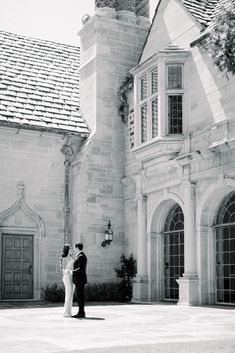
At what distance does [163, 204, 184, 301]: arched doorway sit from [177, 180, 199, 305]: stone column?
125 centimetres

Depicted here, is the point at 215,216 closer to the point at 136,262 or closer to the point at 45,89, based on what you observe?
the point at 136,262

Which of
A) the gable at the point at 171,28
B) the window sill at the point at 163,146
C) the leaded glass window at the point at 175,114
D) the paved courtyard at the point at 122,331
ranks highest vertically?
the gable at the point at 171,28

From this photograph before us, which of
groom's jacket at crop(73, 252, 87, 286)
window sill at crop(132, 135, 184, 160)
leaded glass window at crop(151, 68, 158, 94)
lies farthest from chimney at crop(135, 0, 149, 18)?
groom's jacket at crop(73, 252, 87, 286)

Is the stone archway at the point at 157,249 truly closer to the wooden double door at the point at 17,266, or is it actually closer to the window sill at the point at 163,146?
the window sill at the point at 163,146

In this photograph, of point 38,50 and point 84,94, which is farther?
point 38,50

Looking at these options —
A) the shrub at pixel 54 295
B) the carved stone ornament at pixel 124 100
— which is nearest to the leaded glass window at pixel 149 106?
the carved stone ornament at pixel 124 100

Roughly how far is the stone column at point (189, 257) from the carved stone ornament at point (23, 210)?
18.1 ft

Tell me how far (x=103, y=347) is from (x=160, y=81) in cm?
1111

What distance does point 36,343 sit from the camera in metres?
8.88

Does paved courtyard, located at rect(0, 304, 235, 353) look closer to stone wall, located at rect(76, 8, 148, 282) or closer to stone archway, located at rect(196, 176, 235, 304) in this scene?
stone archway, located at rect(196, 176, 235, 304)

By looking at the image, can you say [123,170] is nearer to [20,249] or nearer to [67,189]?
[67,189]

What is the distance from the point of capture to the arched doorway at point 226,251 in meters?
16.6

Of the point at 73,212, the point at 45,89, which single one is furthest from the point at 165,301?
the point at 45,89

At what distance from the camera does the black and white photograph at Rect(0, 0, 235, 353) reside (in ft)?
55.0
